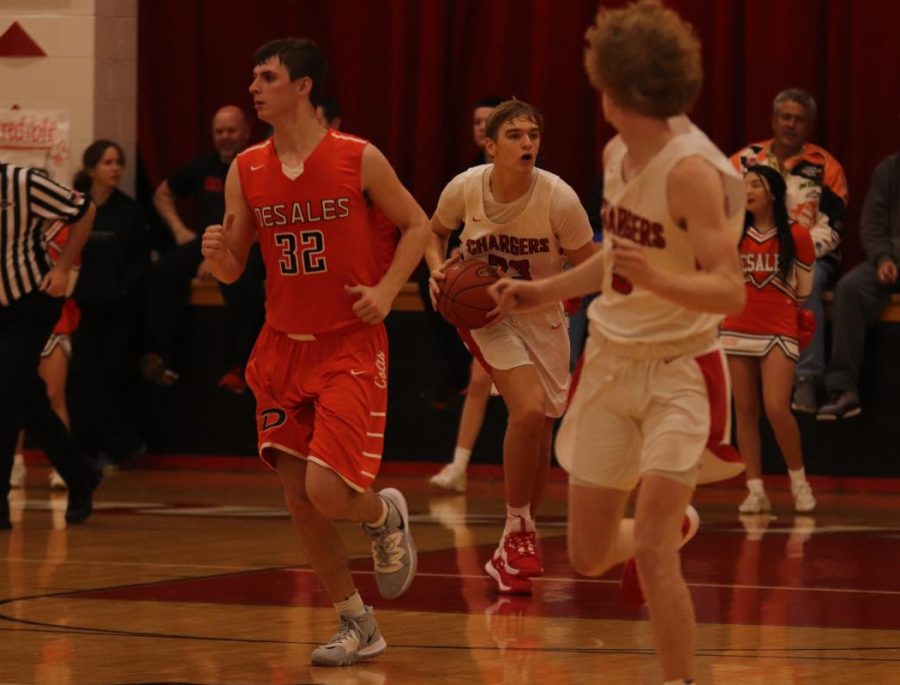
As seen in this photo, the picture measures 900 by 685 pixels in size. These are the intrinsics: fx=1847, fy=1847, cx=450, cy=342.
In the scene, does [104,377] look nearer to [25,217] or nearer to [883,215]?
[25,217]

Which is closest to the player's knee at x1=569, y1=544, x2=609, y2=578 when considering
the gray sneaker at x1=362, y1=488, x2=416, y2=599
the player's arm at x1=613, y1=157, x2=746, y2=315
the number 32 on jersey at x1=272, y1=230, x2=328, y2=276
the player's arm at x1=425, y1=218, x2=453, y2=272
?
the player's arm at x1=613, y1=157, x2=746, y2=315

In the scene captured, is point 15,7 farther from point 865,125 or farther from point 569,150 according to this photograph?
point 865,125

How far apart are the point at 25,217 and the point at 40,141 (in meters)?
3.74

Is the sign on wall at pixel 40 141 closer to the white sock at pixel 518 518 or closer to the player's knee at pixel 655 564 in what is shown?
the white sock at pixel 518 518

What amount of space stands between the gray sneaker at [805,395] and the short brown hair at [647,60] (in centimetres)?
673

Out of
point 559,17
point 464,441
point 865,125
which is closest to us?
point 464,441

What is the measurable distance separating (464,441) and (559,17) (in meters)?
3.27

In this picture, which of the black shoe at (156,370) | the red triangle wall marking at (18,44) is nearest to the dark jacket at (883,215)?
the black shoe at (156,370)

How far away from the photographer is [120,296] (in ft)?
38.9

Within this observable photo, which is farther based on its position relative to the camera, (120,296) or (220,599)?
(120,296)

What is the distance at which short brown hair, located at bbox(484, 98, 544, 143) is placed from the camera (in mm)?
6891

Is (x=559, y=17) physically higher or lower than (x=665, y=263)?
higher

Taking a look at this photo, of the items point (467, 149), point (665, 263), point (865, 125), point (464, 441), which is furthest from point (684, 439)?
point (467, 149)

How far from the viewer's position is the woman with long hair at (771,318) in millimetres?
9734
